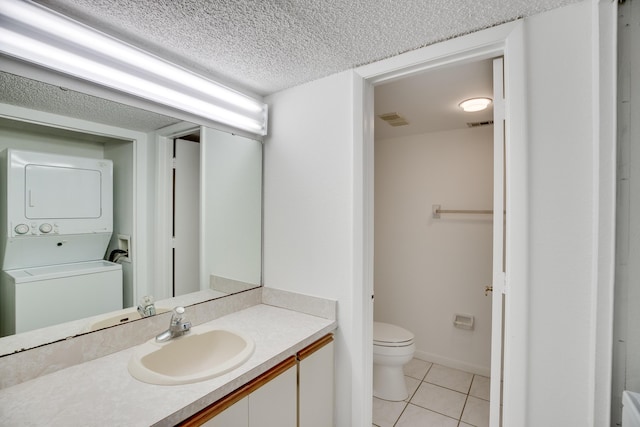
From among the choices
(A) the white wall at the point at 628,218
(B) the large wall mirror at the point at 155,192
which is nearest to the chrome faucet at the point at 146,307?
(B) the large wall mirror at the point at 155,192

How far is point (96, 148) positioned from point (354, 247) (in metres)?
1.24

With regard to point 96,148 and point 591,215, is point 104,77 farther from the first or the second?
point 591,215

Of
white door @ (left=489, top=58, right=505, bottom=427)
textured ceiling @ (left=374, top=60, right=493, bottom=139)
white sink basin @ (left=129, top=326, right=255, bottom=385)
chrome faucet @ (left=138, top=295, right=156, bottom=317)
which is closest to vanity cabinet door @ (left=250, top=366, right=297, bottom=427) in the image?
white sink basin @ (left=129, top=326, right=255, bottom=385)

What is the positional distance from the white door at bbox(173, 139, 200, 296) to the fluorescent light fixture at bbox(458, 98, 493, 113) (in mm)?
1763

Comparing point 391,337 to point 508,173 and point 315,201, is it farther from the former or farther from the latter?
point 508,173

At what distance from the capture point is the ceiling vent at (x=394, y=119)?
2.32 meters

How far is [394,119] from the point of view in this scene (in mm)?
2404

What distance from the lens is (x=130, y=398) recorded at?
3.00ft

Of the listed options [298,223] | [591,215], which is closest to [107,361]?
[298,223]

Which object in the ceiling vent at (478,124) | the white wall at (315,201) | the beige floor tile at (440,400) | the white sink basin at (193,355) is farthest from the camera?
the ceiling vent at (478,124)

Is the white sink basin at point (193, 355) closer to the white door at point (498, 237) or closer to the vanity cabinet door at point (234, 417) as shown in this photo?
the vanity cabinet door at point (234, 417)

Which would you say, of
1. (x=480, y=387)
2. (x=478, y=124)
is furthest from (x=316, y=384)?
(x=478, y=124)

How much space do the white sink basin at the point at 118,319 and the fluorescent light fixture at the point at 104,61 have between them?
0.95 m

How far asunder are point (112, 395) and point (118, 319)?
16.9 inches
